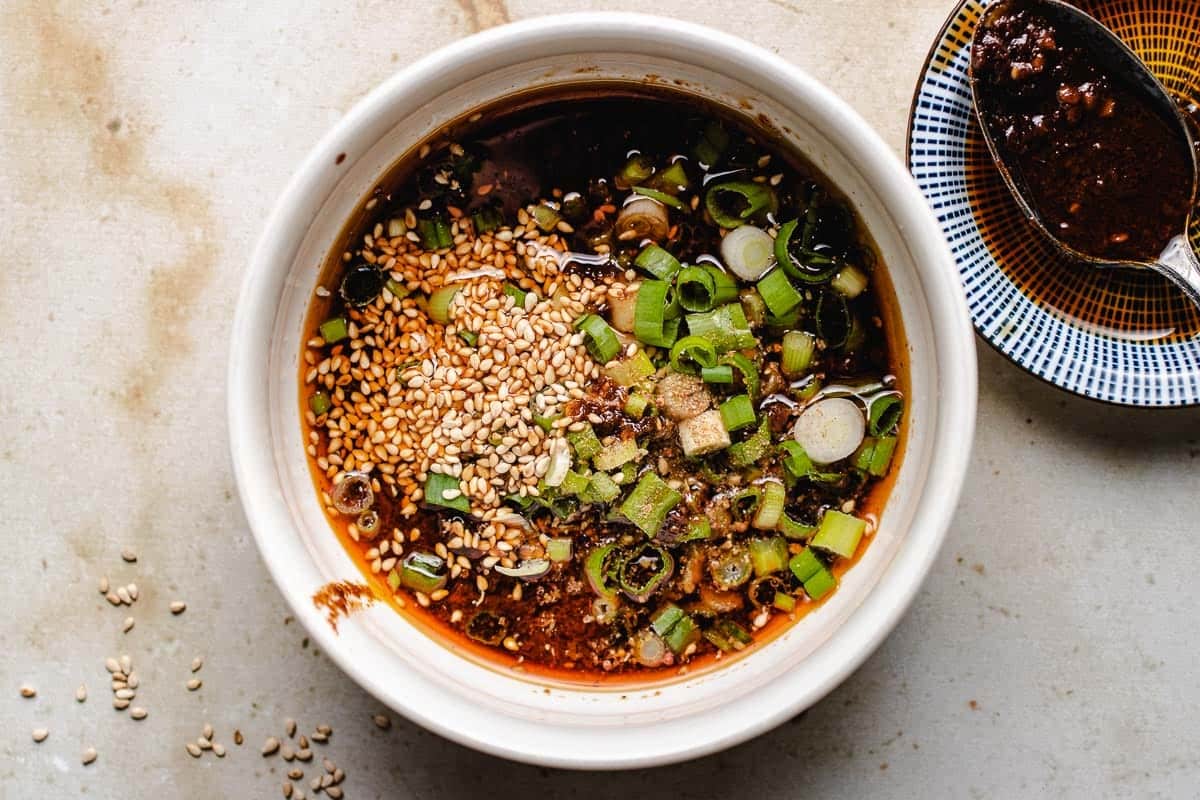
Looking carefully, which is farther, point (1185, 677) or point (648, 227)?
point (1185, 677)

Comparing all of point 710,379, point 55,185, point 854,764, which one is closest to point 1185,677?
point 854,764

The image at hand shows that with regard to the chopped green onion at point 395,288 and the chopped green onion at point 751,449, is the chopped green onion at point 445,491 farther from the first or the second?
the chopped green onion at point 751,449

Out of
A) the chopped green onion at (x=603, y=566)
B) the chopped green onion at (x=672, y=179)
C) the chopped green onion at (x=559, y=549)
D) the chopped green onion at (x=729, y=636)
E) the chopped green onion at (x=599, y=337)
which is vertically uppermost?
the chopped green onion at (x=672, y=179)

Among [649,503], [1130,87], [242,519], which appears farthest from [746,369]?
[242,519]

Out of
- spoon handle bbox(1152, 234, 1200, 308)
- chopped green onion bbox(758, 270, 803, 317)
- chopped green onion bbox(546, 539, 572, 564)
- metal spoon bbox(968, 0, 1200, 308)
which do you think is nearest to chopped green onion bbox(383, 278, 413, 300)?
chopped green onion bbox(546, 539, 572, 564)

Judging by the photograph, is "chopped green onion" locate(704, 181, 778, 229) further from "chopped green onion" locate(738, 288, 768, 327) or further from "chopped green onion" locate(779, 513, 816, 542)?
"chopped green onion" locate(779, 513, 816, 542)

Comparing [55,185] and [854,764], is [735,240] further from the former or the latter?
[55,185]

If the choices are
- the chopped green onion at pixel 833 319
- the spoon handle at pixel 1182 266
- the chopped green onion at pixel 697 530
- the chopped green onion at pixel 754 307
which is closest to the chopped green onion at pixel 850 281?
the chopped green onion at pixel 833 319
